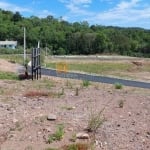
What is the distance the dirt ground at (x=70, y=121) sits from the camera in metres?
8.69

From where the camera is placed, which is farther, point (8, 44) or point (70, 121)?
point (8, 44)

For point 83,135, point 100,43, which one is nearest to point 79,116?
point 83,135

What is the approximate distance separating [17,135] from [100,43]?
100458mm

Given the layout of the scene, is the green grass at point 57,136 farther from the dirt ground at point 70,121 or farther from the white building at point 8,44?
the white building at point 8,44

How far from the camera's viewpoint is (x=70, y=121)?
1006 cm

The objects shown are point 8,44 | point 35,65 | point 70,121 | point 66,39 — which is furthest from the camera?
point 66,39

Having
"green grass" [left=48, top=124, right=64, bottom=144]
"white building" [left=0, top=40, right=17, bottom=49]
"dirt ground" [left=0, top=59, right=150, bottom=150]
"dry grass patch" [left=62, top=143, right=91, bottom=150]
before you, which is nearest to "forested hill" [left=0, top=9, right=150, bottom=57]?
"white building" [left=0, top=40, right=17, bottom=49]

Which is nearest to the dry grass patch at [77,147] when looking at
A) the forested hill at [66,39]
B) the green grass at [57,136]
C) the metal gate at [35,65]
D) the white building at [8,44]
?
the green grass at [57,136]

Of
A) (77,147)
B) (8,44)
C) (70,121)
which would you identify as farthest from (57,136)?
(8,44)

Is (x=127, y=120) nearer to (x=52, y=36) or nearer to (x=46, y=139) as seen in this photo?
(x=46, y=139)

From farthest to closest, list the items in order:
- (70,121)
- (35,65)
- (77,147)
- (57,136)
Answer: (35,65) < (70,121) < (57,136) < (77,147)

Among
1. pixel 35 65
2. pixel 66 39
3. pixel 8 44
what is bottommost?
pixel 8 44

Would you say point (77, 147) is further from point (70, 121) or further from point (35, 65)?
point (35, 65)

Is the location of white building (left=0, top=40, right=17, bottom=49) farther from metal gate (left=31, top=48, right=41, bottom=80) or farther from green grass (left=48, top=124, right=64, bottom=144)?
green grass (left=48, top=124, right=64, bottom=144)
